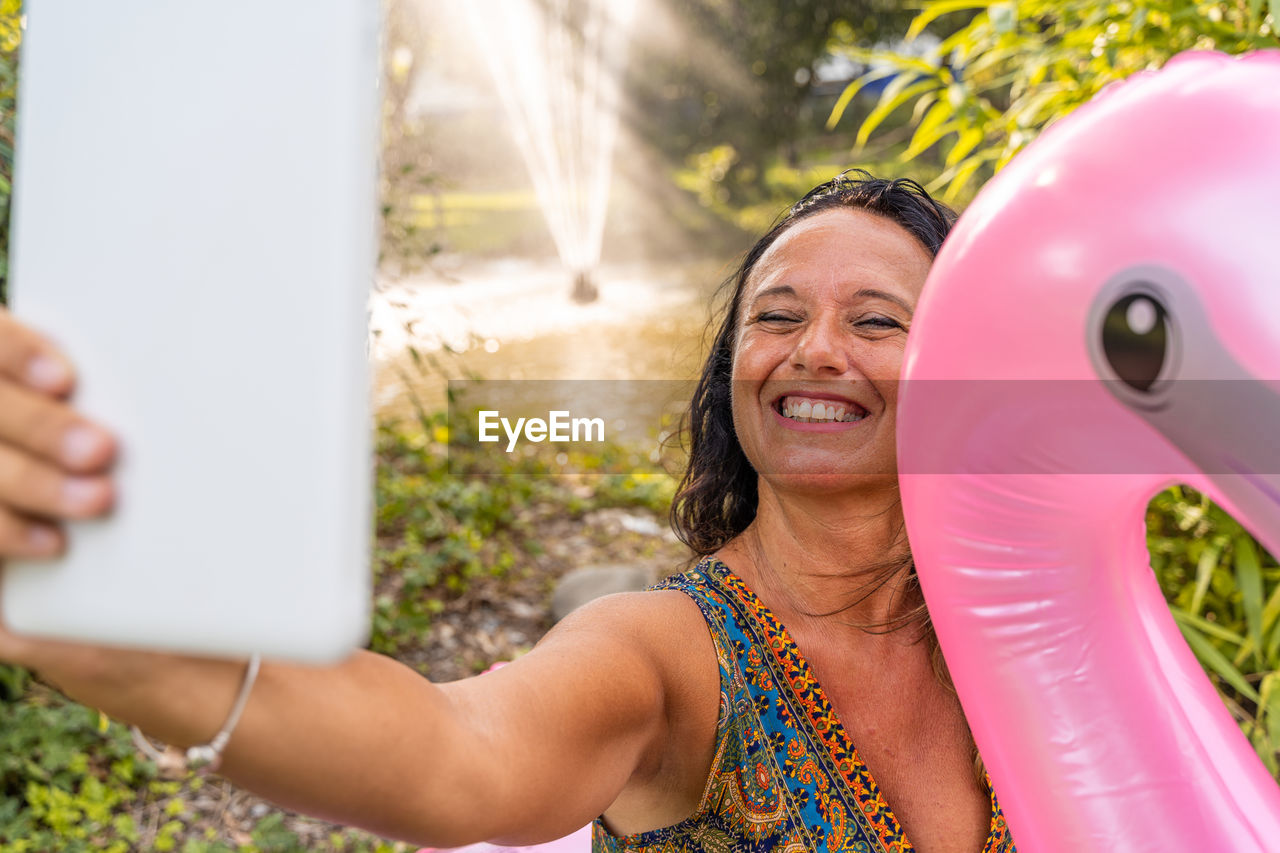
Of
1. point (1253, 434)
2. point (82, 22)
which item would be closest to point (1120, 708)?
point (1253, 434)

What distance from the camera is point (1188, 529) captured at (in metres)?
2.68

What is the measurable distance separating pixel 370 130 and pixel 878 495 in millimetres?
973

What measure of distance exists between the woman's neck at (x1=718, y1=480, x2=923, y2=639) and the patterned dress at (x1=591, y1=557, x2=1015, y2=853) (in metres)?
0.11

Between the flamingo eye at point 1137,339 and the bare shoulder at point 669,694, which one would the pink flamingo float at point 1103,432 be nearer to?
the flamingo eye at point 1137,339

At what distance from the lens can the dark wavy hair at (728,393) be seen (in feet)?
5.06

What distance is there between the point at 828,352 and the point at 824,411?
3.0 inches

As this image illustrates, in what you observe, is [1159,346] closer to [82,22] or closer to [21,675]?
[82,22]

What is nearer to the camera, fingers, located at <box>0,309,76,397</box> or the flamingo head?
fingers, located at <box>0,309,76,397</box>

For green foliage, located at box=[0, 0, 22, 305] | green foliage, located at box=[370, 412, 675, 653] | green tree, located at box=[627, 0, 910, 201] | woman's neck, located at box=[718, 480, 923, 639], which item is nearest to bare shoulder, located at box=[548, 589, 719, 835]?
woman's neck, located at box=[718, 480, 923, 639]

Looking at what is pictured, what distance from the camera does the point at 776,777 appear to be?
1215 millimetres

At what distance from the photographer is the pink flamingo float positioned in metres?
0.72

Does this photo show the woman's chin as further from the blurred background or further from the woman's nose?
the blurred background

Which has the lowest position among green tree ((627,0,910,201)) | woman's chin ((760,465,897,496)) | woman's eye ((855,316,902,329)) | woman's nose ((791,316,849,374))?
woman's chin ((760,465,897,496))

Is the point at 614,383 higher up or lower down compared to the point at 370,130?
higher up
